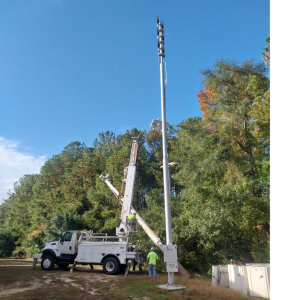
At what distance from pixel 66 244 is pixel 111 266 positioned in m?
3.73

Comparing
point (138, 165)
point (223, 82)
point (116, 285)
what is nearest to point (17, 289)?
point (116, 285)

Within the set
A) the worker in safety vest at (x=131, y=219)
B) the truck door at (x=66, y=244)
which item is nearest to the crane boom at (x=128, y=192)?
the worker in safety vest at (x=131, y=219)

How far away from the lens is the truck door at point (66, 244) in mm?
17234

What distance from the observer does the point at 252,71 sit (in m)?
22.0

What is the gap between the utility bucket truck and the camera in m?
15.5

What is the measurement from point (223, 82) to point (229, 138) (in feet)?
16.3

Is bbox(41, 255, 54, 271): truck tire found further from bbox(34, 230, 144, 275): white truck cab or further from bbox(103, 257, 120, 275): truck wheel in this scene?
bbox(103, 257, 120, 275): truck wheel

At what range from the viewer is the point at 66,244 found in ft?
56.9

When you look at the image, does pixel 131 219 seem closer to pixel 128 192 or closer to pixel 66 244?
pixel 128 192

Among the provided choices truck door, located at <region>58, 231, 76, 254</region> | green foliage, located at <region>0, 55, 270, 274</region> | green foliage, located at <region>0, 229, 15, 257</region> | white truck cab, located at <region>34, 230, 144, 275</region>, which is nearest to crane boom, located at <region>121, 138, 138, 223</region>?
white truck cab, located at <region>34, 230, 144, 275</region>

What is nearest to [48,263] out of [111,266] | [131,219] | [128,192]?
[111,266]

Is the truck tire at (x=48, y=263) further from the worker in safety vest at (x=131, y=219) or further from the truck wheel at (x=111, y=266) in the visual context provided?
the worker in safety vest at (x=131, y=219)

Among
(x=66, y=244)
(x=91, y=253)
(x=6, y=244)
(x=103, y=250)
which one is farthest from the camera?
(x=6, y=244)
